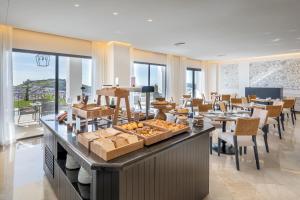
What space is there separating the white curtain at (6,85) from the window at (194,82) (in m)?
8.45

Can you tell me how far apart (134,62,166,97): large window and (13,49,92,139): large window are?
8.18ft

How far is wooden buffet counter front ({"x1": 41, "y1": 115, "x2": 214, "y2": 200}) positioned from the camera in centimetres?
142

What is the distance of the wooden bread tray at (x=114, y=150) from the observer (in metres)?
1.40

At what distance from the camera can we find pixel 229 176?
3143mm

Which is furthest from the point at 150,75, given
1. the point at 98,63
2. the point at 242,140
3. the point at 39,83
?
the point at 242,140

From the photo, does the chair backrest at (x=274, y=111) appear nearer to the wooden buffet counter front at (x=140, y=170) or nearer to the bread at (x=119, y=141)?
the wooden buffet counter front at (x=140, y=170)

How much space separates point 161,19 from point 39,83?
3980 millimetres

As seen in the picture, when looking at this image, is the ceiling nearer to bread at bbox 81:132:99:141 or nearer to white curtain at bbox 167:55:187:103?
bread at bbox 81:132:99:141

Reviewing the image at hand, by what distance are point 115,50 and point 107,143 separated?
580 centimetres

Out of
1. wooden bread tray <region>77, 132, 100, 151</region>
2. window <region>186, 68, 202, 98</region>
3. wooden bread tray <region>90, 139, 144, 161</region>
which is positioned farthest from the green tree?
window <region>186, 68, 202, 98</region>

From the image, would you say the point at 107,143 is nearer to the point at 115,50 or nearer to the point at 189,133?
the point at 189,133

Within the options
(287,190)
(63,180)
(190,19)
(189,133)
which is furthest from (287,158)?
(63,180)

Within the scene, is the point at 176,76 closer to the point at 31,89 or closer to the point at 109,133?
the point at 31,89

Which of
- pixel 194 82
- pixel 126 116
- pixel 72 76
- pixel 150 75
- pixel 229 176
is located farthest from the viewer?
pixel 194 82
